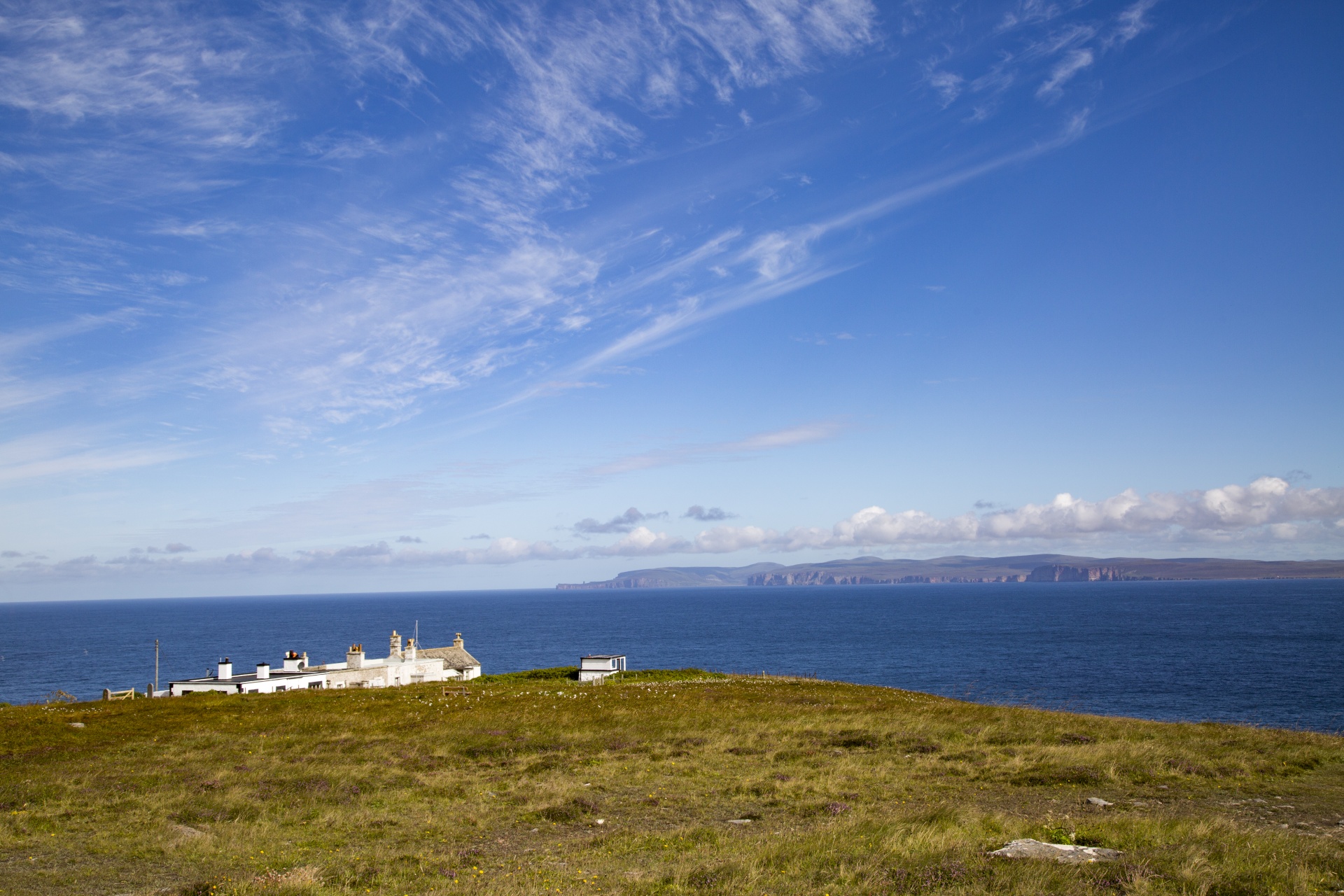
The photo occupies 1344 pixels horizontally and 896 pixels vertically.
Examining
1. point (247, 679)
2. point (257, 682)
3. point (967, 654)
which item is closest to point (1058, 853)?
point (257, 682)

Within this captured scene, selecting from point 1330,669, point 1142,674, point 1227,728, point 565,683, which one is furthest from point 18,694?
point 1330,669

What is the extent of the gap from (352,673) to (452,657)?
11099 millimetres

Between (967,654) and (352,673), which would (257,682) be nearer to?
(352,673)

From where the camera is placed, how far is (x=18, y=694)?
314 ft

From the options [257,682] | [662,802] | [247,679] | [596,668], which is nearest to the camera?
[662,802]

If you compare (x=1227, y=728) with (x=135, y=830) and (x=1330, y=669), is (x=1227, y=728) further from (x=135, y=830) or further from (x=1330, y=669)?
(x=1330, y=669)

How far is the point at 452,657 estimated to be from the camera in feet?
217

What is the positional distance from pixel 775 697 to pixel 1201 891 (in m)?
31.0

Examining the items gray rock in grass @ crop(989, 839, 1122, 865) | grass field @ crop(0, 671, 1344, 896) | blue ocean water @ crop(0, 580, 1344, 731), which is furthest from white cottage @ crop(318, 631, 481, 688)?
gray rock in grass @ crop(989, 839, 1122, 865)

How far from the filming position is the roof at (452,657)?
64.8 metres

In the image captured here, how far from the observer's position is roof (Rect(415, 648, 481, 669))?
64750mm

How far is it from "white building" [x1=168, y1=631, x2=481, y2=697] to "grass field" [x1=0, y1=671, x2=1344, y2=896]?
1600cm

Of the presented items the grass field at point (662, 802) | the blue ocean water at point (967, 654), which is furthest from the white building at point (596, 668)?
the blue ocean water at point (967, 654)

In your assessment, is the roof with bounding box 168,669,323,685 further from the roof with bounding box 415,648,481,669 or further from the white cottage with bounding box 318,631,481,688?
the roof with bounding box 415,648,481,669
